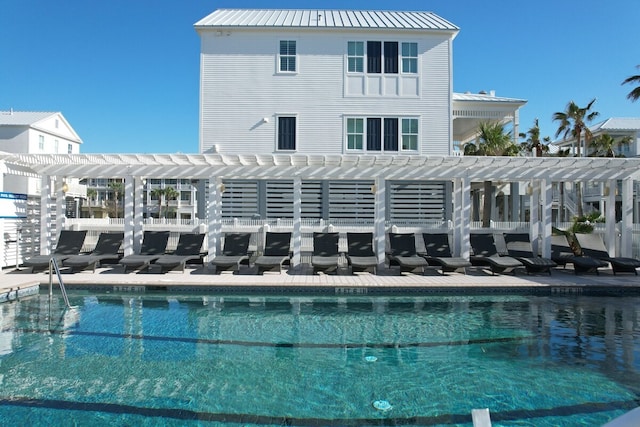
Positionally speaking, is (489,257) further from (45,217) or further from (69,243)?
(45,217)

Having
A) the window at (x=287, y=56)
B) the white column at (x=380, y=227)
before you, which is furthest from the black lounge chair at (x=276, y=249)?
the window at (x=287, y=56)

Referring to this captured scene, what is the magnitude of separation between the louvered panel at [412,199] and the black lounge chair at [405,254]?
602 cm

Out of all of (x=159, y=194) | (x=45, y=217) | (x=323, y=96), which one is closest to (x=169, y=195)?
(x=159, y=194)

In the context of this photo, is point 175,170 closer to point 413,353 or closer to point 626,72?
point 413,353

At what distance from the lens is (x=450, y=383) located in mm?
4820

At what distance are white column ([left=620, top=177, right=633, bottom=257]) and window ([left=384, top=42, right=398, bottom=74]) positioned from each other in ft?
32.7

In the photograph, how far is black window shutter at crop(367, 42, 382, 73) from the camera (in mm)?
17828

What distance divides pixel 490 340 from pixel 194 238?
9.02 m

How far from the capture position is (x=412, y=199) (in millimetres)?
18375

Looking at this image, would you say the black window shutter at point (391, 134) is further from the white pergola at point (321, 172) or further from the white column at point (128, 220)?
the white column at point (128, 220)

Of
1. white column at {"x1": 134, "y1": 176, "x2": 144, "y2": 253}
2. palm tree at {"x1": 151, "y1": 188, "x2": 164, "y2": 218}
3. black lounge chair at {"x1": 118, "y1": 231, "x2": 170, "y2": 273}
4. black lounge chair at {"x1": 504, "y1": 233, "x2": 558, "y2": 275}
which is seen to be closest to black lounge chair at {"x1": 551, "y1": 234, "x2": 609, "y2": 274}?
black lounge chair at {"x1": 504, "y1": 233, "x2": 558, "y2": 275}

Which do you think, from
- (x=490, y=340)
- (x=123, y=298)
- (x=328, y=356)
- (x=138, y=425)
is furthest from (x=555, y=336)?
(x=123, y=298)

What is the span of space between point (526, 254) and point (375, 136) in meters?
8.30

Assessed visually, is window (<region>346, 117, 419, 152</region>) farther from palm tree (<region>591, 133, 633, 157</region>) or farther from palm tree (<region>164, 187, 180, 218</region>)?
palm tree (<region>164, 187, 180, 218</region>)
